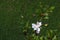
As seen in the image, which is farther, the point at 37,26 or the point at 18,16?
the point at 18,16

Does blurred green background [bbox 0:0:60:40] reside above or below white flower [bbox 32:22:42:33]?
above

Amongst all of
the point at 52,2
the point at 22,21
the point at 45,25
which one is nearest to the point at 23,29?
the point at 22,21

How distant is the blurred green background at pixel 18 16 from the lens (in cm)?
250

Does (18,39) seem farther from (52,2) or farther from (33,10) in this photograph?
(52,2)

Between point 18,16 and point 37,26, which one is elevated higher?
point 18,16

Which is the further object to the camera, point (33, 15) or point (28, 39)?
point (33, 15)

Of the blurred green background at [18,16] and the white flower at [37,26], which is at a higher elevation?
the blurred green background at [18,16]

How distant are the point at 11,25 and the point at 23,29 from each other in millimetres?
183

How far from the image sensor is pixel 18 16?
2617 mm

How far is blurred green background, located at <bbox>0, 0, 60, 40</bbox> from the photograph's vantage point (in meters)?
2.50

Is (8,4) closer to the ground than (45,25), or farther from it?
farther from it

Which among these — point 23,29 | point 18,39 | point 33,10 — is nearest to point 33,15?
point 33,10

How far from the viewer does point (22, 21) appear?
257 centimetres

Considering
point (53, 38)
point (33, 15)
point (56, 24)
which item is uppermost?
point (33, 15)
